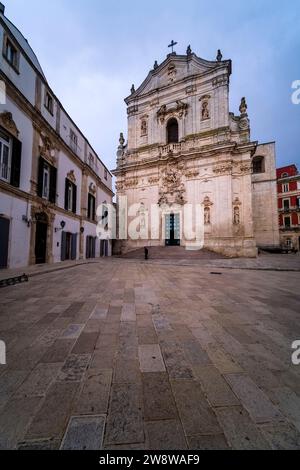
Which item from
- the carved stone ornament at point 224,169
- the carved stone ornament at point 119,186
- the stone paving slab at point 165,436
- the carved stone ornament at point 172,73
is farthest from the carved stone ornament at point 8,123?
the carved stone ornament at point 172,73

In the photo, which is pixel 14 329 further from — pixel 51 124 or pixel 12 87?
pixel 51 124

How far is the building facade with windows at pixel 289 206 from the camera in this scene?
33.2m

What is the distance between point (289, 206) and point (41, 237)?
37.9 m

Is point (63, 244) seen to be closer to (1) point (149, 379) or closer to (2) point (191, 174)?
(1) point (149, 379)

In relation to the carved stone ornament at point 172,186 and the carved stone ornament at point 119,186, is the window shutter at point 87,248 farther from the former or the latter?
the carved stone ornament at point 119,186

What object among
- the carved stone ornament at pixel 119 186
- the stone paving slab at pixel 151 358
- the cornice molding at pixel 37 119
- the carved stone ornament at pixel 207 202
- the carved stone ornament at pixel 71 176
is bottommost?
the stone paving slab at pixel 151 358

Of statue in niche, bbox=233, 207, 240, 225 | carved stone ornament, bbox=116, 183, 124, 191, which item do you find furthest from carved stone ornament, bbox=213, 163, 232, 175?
carved stone ornament, bbox=116, 183, 124, 191

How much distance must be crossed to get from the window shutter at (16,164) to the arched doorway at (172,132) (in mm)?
18857

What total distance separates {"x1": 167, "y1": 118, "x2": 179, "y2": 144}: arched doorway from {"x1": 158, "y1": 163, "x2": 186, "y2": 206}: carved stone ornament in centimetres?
392

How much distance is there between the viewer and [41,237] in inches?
471

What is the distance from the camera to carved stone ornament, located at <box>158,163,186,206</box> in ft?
74.6

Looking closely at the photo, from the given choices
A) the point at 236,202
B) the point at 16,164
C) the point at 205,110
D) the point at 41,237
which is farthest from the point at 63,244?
the point at 205,110
